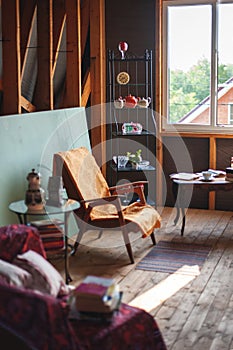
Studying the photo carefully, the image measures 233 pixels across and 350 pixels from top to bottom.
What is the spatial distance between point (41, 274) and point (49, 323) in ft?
1.56

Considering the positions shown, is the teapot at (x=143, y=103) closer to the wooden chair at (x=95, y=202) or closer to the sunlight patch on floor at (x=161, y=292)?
the wooden chair at (x=95, y=202)

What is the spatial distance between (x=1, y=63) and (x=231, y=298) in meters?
3.05

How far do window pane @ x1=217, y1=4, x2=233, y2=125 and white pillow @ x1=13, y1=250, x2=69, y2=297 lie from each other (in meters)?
4.08

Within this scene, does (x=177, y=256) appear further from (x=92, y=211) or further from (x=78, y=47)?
(x=78, y=47)

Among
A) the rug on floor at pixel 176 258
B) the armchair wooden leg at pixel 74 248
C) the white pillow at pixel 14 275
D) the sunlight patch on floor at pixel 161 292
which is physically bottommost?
the sunlight patch on floor at pixel 161 292

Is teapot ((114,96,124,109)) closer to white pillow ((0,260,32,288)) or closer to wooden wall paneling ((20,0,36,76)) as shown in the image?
wooden wall paneling ((20,0,36,76))

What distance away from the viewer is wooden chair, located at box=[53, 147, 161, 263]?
511cm

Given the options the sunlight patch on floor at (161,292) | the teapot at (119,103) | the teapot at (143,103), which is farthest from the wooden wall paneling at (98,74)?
the sunlight patch on floor at (161,292)

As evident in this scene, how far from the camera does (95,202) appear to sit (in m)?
5.15

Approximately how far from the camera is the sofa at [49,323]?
8.80ft

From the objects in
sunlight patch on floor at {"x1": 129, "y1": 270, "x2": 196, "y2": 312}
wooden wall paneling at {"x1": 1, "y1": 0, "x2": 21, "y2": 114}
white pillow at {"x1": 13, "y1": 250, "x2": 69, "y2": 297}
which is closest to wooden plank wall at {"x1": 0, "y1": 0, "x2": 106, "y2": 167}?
wooden wall paneling at {"x1": 1, "y1": 0, "x2": 21, "y2": 114}

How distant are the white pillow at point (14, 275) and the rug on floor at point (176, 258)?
2.05 meters

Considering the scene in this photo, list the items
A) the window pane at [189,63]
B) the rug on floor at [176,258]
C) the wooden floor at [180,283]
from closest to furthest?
1. the wooden floor at [180,283]
2. the rug on floor at [176,258]
3. the window pane at [189,63]

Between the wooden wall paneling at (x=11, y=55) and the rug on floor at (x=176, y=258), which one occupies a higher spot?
the wooden wall paneling at (x=11, y=55)
